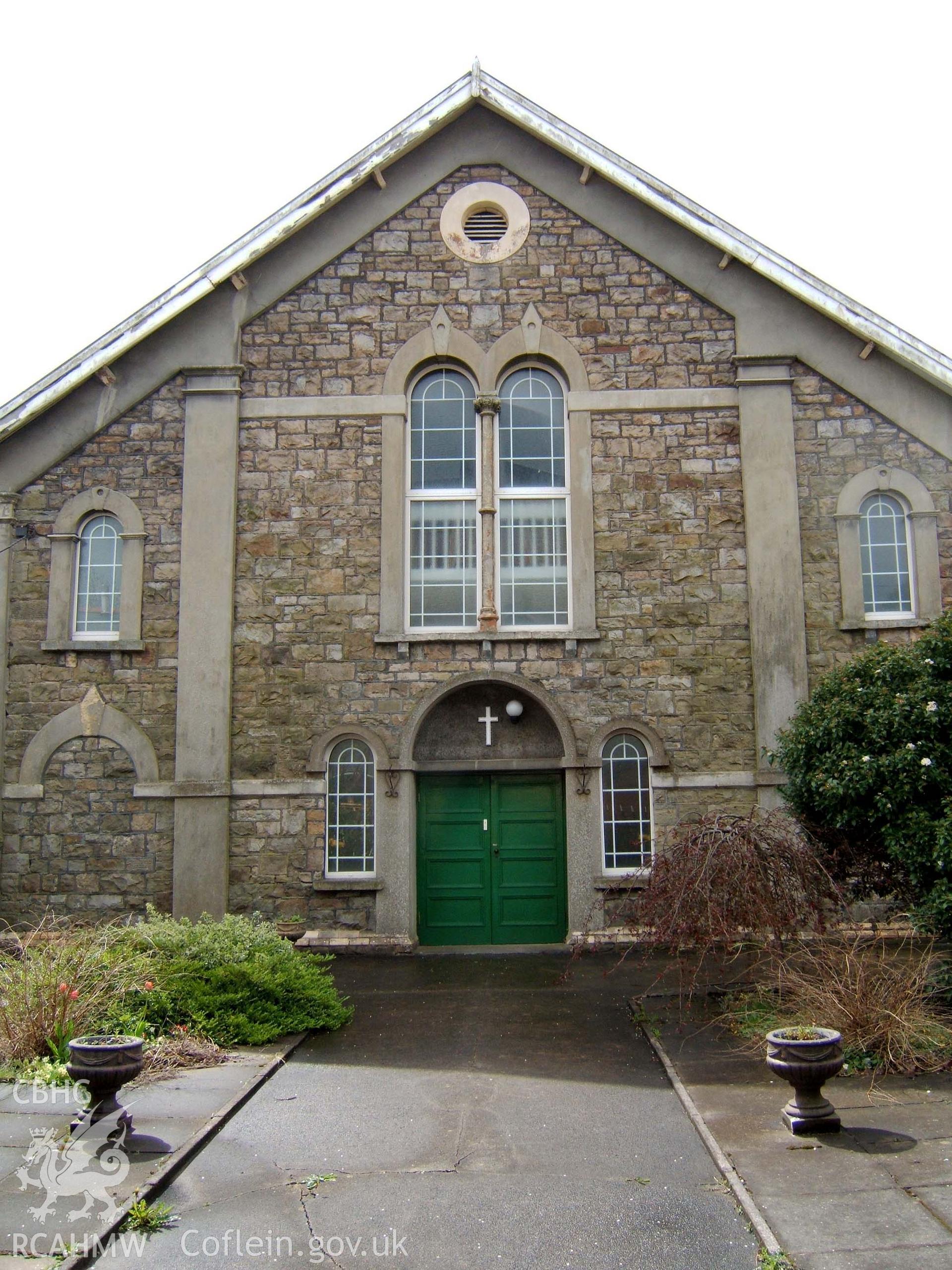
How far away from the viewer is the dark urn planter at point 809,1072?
19.6ft

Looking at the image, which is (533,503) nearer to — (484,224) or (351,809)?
(484,224)

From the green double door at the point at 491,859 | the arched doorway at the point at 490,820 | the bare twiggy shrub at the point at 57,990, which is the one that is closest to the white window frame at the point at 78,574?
the arched doorway at the point at 490,820

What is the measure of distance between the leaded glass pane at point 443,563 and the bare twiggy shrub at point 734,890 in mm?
4718

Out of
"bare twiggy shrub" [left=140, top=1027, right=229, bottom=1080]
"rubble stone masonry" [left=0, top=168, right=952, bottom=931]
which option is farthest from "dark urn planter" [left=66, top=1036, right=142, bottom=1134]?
"rubble stone masonry" [left=0, top=168, right=952, bottom=931]

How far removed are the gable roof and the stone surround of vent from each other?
3.42 ft

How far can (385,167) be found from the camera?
1299 centimetres

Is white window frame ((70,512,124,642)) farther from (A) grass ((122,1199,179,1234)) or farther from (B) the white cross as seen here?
(A) grass ((122,1199,179,1234))

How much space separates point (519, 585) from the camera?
12672mm

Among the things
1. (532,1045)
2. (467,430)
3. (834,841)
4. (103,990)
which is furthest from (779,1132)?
(467,430)

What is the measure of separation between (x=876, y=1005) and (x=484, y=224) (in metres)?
9.88

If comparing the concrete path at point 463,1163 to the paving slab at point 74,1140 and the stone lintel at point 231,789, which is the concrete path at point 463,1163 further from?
the stone lintel at point 231,789

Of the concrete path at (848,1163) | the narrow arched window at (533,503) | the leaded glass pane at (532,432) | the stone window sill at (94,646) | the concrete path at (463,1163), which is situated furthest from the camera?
the leaded glass pane at (532,432)

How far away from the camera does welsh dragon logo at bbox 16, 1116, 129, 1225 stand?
5238 millimetres

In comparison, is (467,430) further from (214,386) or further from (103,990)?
(103,990)
